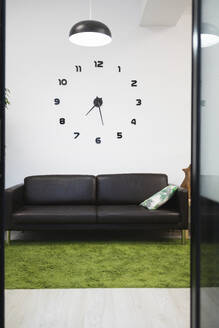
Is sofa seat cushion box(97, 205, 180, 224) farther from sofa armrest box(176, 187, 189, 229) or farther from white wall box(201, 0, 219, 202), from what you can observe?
white wall box(201, 0, 219, 202)

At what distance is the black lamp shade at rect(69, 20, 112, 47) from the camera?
331cm

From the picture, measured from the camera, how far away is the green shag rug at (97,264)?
108 inches

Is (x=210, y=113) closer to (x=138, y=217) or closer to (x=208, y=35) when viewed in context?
(x=208, y=35)

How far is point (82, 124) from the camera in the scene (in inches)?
190

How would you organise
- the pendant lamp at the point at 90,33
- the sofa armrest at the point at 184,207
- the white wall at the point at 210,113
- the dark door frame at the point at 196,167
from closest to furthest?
the white wall at the point at 210,113 < the dark door frame at the point at 196,167 < the pendant lamp at the point at 90,33 < the sofa armrest at the point at 184,207

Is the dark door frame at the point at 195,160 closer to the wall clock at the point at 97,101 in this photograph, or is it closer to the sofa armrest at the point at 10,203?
the sofa armrest at the point at 10,203

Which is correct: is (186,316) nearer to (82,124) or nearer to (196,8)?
(196,8)

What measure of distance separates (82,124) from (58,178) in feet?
2.77

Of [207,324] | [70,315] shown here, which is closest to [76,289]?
[70,315]

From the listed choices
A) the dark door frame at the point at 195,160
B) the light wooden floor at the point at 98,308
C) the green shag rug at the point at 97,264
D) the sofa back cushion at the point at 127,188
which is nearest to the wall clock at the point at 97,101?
the sofa back cushion at the point at 127,188

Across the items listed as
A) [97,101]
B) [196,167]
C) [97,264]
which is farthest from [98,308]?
[97,101]

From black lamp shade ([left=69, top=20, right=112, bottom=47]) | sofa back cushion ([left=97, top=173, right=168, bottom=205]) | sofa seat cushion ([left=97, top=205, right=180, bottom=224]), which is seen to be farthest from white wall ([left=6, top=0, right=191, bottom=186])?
black lamp shade ([left=69, top=20, right=112, bottom=47])

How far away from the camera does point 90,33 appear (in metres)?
3.58

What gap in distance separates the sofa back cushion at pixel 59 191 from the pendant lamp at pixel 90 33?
5.72ft
